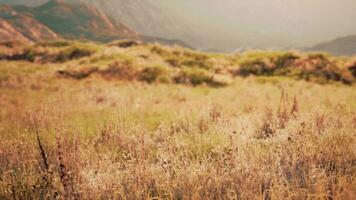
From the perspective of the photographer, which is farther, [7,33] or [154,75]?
[7,33]

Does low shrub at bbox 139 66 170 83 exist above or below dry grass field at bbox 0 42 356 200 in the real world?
below

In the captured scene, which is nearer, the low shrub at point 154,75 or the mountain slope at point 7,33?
the low shrub at point 154,75

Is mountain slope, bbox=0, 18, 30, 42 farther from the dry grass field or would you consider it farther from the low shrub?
the dry grass field

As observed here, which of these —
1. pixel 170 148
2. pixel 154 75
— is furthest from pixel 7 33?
pixel 170 148

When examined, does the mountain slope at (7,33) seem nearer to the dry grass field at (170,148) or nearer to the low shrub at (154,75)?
the low shrub at (154,75)

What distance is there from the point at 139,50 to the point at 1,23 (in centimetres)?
18929

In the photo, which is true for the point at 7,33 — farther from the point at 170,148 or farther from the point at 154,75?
the point at 170,148

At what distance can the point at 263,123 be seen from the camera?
324 inches

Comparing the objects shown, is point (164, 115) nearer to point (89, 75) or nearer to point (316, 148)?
point (316, 148)

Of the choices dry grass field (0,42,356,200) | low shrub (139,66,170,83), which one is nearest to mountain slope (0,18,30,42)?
low shrub (139,66,170,83)

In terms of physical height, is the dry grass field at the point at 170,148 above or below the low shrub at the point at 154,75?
above

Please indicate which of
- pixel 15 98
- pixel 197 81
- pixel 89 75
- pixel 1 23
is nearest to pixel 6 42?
pixel 89 75

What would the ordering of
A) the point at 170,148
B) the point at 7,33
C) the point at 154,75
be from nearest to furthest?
the point at 170,148 → the point at 154,75 → the point at 7,33

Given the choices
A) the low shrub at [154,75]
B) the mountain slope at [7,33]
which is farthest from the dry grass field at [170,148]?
the mountain slope at [7,33]
